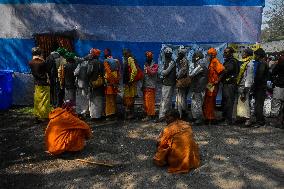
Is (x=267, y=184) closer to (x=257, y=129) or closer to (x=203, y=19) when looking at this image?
(x=257, y=129)

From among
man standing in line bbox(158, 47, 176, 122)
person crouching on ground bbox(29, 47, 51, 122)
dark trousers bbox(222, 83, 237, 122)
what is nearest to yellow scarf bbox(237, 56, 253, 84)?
dark trousers bbox(222, 83, 237, 122)

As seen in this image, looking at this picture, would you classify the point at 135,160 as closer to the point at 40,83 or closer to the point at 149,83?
the point at 149,83

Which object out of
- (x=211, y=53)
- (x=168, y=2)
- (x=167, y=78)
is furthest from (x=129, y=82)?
(x=168, y=2)

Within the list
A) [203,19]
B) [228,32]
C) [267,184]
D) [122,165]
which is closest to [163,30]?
[203,19]

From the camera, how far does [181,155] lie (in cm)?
627

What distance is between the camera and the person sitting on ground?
6.82m

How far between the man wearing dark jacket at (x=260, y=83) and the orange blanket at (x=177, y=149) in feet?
11.0

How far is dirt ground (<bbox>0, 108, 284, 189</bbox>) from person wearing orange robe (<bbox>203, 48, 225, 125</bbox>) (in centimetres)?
42

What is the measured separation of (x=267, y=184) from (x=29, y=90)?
25.7 ft

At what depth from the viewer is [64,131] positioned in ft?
22.4

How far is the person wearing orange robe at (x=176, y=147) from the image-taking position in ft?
20.6

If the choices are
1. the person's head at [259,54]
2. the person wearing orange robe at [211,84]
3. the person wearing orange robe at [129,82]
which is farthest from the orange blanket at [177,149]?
the person's head at [259,54]

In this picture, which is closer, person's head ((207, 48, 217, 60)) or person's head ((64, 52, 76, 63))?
person's head ((207, 48, 217, 60))

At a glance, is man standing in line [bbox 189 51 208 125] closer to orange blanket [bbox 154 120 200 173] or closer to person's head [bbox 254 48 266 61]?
person's head [bbox 254 48 266 61]
